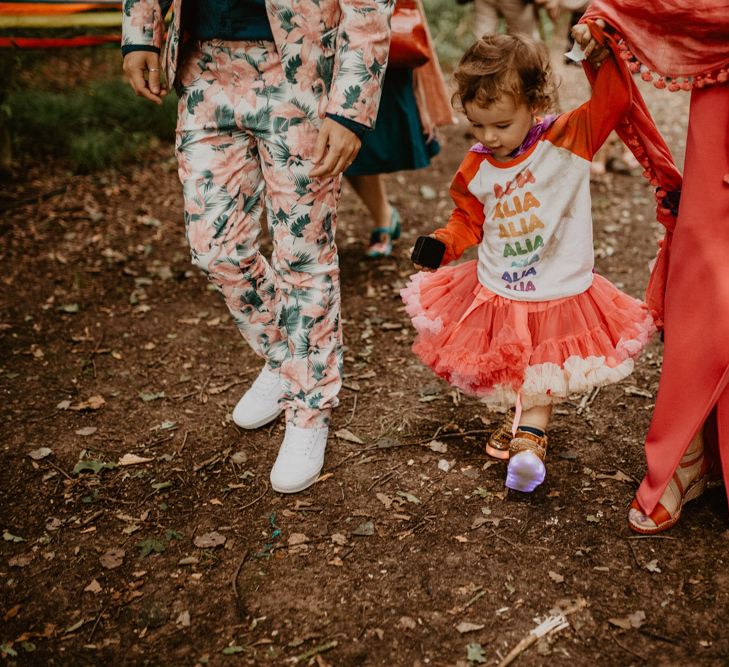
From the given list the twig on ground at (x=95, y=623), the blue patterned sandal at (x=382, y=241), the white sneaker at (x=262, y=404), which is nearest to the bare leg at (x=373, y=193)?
the blue patterned sandal at (x=382, y=241)

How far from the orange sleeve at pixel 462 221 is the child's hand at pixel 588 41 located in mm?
509

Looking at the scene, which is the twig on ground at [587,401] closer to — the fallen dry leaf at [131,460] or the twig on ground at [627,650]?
the twig on ground at [627,650]

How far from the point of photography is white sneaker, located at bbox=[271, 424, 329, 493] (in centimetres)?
265

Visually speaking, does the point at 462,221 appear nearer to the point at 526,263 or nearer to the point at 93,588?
the point at 526,263

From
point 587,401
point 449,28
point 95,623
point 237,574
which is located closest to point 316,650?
point 237,574

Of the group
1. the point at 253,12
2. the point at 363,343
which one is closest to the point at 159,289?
the point at 363,343

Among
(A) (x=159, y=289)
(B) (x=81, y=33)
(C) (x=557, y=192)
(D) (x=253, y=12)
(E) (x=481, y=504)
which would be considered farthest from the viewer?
(B) (x=81, y=33)

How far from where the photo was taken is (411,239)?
15.9 feet

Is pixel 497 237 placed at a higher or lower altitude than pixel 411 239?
higher

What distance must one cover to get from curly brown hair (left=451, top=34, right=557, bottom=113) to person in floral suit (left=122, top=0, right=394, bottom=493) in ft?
0.93

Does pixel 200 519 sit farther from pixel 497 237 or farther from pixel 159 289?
pixel 159 289

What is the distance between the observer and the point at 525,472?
8.15ft

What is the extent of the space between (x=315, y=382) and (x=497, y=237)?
79 centimetres

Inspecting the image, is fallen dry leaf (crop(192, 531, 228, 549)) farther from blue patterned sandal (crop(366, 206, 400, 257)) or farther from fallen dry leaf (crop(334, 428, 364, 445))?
blue patterned sandal (crop(366, 206, 400, 257))
